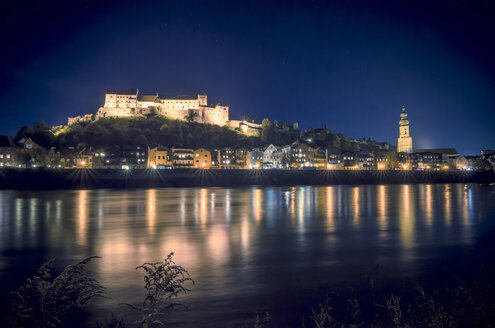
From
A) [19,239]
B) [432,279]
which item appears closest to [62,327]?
[432,279]

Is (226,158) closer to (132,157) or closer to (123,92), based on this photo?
(132,157)

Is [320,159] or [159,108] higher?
[159,108]

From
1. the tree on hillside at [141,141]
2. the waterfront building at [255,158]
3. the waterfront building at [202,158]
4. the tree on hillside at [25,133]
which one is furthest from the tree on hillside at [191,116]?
the tree on hillside at [25,133]

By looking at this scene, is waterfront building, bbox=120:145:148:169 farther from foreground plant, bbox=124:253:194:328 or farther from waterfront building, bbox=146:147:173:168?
foreground plant, bbox=124:253:194:328

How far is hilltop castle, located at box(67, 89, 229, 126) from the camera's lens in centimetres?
12159

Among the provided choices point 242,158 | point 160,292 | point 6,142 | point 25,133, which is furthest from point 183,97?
point 160,292

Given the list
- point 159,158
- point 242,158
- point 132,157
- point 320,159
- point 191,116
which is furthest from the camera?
point 191,116

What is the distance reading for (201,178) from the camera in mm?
68062

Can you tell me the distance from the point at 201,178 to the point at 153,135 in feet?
146

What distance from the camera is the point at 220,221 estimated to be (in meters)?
23.9

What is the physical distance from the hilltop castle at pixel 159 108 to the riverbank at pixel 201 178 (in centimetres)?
5816

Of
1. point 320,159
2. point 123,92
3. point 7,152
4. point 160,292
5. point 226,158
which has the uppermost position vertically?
point 123,92

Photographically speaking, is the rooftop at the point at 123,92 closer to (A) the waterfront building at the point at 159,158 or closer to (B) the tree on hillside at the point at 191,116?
(B) the tree on hillside at the point at 191,116

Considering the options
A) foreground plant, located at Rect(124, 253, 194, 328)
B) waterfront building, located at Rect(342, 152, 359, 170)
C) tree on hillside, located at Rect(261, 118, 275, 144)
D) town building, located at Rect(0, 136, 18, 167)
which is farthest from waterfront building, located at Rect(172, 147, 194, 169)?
foreground plant, located at Rect(124, 253, 194, 328)
